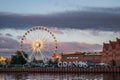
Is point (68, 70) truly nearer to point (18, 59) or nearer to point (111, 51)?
point (111, 51)

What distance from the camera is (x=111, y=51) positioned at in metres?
164

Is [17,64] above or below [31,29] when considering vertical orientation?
below

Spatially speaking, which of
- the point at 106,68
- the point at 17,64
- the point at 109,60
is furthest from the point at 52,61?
the point at 106,68

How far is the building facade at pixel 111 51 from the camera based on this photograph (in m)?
156

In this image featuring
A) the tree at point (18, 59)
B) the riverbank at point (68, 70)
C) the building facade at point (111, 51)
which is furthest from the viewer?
the tree at point (18, 59)

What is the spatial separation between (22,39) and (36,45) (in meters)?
10.7

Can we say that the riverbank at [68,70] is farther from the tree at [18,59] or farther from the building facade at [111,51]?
the tree at [18,59]

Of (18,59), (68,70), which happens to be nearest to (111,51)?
(68,70)

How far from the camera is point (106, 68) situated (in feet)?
439

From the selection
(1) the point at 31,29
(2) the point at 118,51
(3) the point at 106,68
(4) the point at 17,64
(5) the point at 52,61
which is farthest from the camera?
(5) the point at 52,61

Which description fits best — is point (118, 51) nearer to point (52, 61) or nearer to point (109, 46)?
point (109, 46)

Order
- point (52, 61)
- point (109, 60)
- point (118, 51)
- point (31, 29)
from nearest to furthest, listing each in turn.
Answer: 1. point (31, 29)
2. point (118, 51)
3. point (109, 60)
4. point (52, 61)

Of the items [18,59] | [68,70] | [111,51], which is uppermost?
[111,51]

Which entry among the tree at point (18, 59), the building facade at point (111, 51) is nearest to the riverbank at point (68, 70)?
the building facade at point (111, 51)
